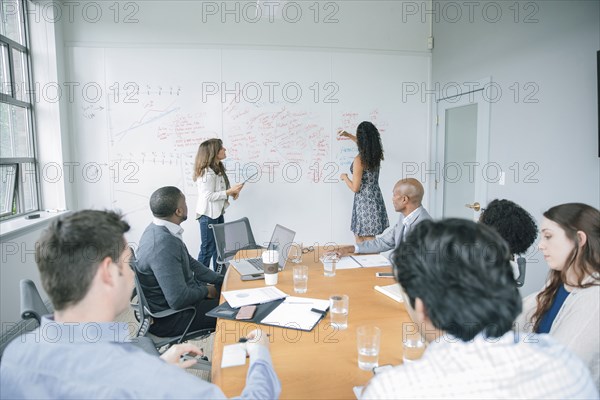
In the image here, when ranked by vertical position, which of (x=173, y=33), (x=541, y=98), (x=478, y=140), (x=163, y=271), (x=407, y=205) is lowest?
(x=163, y=271)

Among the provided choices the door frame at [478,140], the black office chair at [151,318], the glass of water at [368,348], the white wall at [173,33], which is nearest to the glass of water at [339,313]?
the glass of water at [368,348]

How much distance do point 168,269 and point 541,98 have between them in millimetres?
2802

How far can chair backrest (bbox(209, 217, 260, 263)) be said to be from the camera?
115 inches

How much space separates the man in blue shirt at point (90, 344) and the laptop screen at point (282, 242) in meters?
1.12

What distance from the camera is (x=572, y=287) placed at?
1.37 m

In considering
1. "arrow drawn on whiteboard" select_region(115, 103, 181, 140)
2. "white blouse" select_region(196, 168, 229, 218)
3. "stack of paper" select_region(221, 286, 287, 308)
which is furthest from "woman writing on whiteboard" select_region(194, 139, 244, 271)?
"stack of paper" select_region(221, 286, 287, 308)

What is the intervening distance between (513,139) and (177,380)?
313cm

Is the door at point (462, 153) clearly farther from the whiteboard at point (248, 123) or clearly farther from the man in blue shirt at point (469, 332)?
the man in blue shirt at point (469, 332)

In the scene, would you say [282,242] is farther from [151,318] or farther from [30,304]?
[30,304]

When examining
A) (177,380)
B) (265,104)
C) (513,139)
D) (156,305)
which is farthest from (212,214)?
(177,380)

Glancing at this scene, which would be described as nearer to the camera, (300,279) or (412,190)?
(300,279)

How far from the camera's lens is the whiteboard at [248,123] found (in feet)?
13.3

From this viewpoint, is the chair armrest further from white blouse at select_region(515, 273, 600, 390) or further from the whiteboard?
the whiteboard

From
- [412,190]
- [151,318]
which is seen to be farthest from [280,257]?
[412,190]
